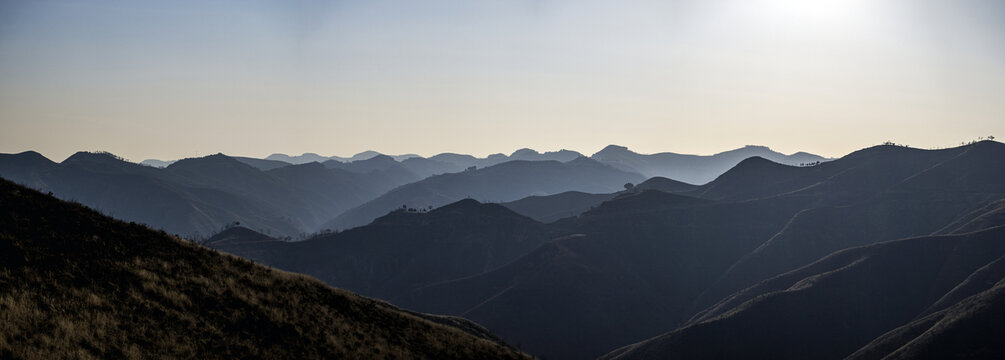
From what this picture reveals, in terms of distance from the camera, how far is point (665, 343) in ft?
476

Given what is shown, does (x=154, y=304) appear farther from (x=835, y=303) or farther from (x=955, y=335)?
(x=835, y=303)

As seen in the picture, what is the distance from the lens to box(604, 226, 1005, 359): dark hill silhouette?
145 metres

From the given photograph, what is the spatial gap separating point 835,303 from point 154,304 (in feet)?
538

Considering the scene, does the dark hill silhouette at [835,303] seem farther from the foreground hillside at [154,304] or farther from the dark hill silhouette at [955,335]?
the foreground hillside at [154,304]

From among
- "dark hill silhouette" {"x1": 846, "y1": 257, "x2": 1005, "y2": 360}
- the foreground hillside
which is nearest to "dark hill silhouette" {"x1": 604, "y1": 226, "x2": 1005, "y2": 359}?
"dark hill silhouette" {"x1": 846, "y1": 257, "x2": 1005, "y2": 360}

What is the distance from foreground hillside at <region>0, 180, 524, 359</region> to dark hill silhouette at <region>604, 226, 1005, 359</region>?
112890mm

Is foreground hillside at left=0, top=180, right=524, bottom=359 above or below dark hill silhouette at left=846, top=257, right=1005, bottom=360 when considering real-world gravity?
above

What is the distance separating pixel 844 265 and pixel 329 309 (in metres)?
172

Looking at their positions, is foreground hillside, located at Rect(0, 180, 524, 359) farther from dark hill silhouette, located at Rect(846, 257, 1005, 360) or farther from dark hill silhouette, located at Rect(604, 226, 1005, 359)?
dark hill silhouette, located at Rect(604, 226, 1005, 359)

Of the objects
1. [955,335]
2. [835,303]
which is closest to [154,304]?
[955,335]

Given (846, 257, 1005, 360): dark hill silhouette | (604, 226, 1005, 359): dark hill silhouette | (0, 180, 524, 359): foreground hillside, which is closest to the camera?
(0, 180, 524, 359): foreground hillside

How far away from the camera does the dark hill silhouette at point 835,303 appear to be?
145 meters

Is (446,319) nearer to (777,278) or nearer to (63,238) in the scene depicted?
(63,238)

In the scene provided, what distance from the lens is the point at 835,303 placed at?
158500mm
